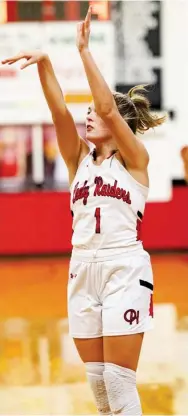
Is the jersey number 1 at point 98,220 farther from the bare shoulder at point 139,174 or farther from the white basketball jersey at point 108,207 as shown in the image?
the bare shoulder at point 139,174

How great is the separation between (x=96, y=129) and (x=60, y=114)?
17cm

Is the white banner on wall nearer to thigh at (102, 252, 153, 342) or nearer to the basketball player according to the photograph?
the basketball player

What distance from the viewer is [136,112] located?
10.8ft

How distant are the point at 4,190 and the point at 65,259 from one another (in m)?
1.31

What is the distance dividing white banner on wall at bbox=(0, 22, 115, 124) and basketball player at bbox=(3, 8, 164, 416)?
7.38 metres

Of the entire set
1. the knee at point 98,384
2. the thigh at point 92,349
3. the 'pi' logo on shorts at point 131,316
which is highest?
the 'pi' logo on shorts at point 131,316

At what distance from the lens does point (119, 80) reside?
11156 mm

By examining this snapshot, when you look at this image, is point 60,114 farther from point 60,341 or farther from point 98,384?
point 60,341

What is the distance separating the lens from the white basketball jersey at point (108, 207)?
10.3 ft

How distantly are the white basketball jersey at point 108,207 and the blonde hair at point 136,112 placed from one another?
0.19 metres

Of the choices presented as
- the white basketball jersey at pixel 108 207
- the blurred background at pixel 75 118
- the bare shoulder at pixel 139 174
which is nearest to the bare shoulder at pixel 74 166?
the white basketball jersey at pixel 108 207

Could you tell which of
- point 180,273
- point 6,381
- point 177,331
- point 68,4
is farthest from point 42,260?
point 6,381

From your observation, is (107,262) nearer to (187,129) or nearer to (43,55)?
(43,55)

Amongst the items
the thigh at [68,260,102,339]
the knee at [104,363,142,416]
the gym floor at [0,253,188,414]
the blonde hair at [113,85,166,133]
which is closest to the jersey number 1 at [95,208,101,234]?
the thigh at [68,260,102,339]
